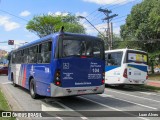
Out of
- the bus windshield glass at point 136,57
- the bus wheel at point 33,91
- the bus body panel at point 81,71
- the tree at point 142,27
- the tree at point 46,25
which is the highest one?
the tree at point 46,25

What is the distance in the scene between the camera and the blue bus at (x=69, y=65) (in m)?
12.1

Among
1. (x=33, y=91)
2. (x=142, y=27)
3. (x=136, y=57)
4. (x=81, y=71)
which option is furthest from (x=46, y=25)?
(x=81, y=71)

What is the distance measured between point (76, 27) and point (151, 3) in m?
33.7

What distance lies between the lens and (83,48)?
A: 1276cm

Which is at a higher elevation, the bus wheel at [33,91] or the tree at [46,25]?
the tree at [46,25]

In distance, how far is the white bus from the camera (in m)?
19.7

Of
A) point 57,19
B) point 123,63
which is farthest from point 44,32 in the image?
point 123,63

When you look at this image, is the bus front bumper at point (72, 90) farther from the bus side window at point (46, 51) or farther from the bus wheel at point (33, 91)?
the bus wheel at point (33, 91)

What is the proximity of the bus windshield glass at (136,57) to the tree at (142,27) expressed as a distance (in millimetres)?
24598

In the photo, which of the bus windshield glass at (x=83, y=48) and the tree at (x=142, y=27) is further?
the tree at (x=142, y=27)

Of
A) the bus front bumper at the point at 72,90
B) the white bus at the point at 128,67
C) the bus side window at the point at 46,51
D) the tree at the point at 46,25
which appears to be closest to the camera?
the bus front bumper at the point at 72,90

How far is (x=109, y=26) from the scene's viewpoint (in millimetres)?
45062

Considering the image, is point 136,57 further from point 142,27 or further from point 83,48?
point 142,27

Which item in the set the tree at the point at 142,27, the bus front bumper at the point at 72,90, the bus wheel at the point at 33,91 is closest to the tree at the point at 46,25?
the tree at the point at 142,27
